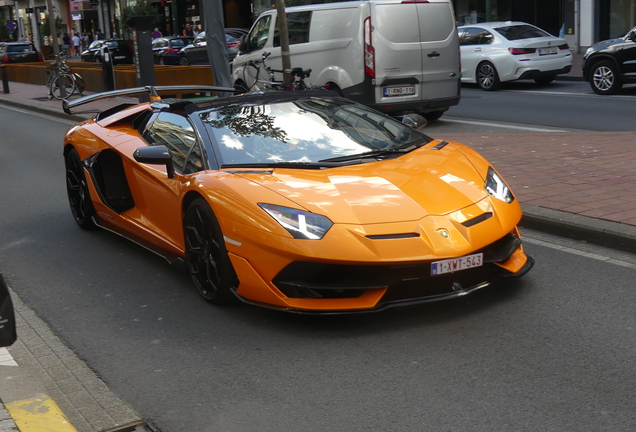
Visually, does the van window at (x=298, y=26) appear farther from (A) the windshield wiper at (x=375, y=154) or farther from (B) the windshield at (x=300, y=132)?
(A) the windshield wiper at (x=375, y=154)

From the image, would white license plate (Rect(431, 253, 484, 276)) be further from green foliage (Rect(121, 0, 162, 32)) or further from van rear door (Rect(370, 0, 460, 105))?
green foliage (Rect(121, 0, 162, 32))

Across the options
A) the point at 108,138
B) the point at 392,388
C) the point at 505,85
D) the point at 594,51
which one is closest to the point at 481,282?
the point at 392,388

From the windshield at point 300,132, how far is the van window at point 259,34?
9914mm

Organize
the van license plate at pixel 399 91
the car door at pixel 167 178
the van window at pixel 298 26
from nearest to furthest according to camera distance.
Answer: the car door at pixel 167 178 → the van license plate at pixel 399 91 → the van window at pixel 298 26

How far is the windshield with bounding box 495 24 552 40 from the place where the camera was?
1925 centimetres

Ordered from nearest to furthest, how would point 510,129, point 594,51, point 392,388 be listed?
1. point 392,388
2. point 510,129
3. point 594,51

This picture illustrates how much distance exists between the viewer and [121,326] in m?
4.95

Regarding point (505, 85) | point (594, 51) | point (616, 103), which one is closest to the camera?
point (616, 103)

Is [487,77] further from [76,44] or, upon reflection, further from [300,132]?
[76,44]

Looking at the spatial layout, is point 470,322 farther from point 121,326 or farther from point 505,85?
point 505,85

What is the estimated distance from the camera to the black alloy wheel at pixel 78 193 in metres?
7.18

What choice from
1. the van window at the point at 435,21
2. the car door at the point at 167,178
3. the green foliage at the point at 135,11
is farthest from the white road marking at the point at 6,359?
the green foliage at the point at 135,11

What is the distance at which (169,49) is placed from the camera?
3594 cm

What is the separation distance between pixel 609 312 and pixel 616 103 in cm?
1123
